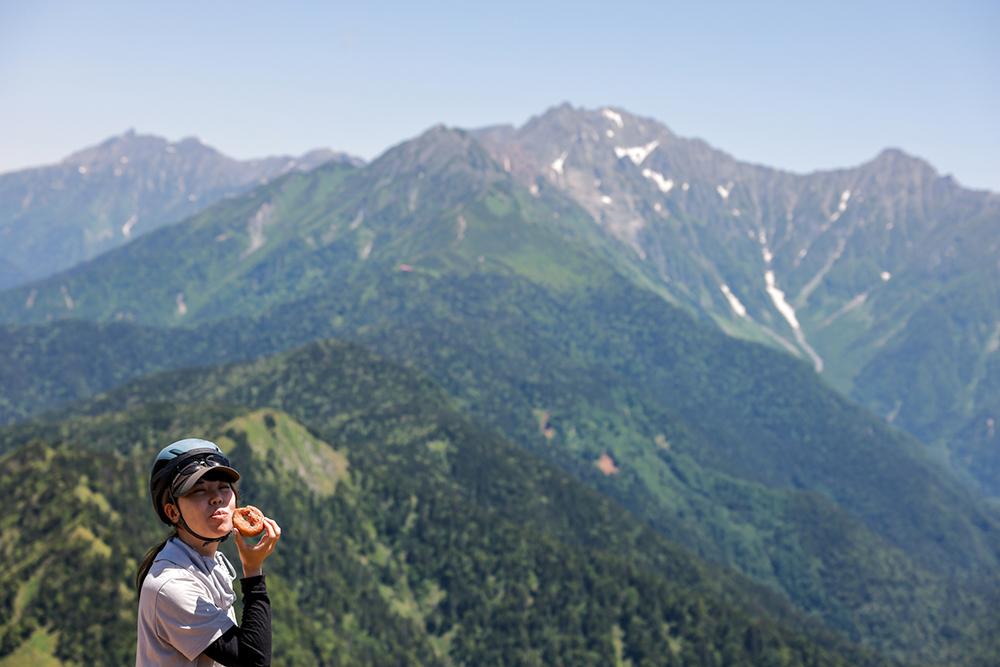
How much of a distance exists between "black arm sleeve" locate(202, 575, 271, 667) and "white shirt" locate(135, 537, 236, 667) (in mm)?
143

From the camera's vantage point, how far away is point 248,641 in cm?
920

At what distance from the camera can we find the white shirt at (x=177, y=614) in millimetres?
8836

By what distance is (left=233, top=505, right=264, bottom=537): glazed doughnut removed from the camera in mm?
9102

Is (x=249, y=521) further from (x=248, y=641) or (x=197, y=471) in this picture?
(x=248, y=641)

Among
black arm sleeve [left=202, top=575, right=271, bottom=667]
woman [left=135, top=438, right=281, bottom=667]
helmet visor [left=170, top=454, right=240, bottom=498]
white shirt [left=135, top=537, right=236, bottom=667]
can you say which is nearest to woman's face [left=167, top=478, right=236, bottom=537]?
woman [left=135, top=438, right=281, bottom=667]

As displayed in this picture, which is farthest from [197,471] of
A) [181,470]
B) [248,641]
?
[248,641]

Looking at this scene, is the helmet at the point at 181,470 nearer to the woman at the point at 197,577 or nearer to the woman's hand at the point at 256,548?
the woman at the point at 197,577

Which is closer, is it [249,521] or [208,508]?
[249,521]

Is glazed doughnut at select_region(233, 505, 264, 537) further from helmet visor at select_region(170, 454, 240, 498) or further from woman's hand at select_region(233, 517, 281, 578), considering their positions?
helmet visor at select_region(170, 454, 240, 498)

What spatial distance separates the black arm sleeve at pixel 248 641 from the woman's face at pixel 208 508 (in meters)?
0.88

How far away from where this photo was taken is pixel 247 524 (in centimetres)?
935

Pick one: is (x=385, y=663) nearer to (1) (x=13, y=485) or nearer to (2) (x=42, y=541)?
(2) (x=42, y=541)

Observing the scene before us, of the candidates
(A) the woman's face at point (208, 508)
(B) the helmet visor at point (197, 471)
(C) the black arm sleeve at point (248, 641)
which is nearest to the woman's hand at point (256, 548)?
(C) the black arm sleeve at point (248, 641)

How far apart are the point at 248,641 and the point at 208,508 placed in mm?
1937
